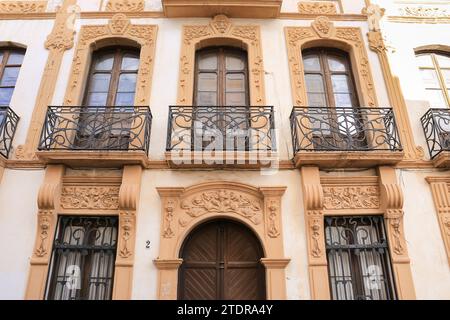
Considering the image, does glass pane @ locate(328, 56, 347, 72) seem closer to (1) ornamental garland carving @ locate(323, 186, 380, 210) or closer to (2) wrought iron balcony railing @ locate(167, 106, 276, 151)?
(2) wrought iron balcony railing @ locate(167, 106, 276, 151)

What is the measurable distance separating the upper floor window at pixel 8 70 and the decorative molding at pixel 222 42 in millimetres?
3344

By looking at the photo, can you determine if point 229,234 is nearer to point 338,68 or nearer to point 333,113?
point 333,113

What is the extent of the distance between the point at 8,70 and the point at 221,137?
4.70 m

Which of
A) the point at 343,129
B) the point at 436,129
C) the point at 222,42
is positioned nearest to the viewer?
the point at 436,129

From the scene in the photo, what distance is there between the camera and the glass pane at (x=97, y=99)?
6.74 metres

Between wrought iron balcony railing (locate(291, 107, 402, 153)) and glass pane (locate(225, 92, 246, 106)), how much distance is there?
1.06 meters

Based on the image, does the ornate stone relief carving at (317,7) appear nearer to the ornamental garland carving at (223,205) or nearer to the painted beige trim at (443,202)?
the painted beige trim at (443,202)

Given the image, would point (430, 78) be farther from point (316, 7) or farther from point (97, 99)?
point (97, 99)

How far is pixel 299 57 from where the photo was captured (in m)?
6.93

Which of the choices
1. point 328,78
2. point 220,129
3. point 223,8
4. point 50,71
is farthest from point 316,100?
Result: point 50,71

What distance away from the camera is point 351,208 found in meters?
5.60

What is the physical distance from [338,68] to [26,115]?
238 inches

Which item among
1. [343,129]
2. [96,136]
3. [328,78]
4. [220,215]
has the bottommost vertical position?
[220,215]
